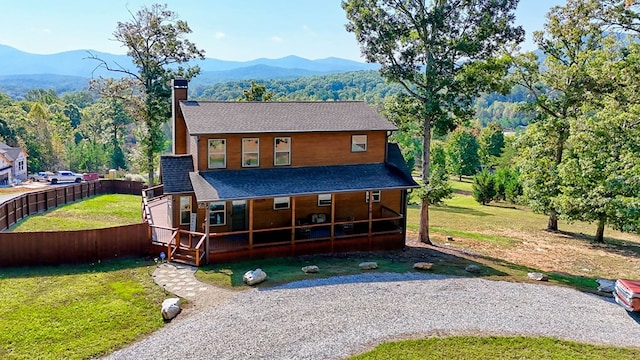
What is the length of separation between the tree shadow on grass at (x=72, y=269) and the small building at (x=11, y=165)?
42467 millimetres

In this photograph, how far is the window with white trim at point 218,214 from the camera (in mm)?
19156

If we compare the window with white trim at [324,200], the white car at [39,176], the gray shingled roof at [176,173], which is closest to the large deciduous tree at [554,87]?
the window with white trim at [324,200]

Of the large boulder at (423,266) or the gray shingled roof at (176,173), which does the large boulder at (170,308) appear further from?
the large boulder at (423,266)

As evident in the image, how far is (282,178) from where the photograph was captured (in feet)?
62.5

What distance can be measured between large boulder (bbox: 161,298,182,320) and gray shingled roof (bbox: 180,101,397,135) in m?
7.15

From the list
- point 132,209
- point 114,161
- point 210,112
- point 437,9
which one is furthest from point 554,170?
point 114,161

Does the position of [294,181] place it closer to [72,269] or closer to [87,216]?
[72,269]

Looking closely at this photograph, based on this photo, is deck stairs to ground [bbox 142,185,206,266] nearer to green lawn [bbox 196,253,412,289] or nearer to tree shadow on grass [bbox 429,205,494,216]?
green lawn [bbox 196,253,412,289]

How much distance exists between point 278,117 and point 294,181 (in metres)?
3.38

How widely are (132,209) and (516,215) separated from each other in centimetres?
2851

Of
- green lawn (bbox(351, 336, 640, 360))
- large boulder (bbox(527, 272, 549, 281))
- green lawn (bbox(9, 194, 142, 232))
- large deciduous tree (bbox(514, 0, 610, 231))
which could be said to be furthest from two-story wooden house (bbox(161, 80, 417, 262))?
large deciduous tree (bbox(514, 0, 610, 231))

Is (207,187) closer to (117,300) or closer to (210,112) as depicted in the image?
(210,112)

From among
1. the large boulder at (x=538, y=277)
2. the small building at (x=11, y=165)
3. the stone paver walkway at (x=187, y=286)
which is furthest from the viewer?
the small building at (x=11, y=165)

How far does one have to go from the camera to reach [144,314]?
12.3 meters
